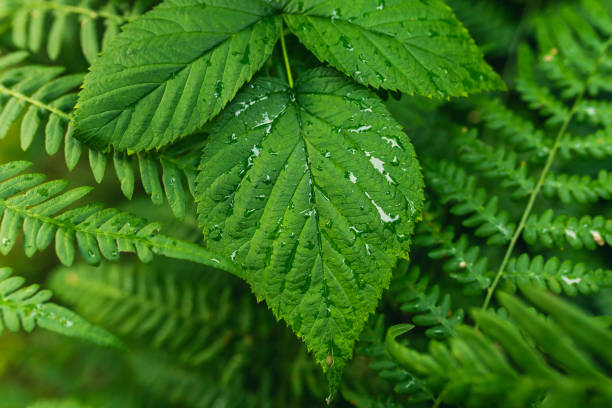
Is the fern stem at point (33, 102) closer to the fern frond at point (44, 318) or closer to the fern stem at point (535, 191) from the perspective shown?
the fern frond at point (44, 318)

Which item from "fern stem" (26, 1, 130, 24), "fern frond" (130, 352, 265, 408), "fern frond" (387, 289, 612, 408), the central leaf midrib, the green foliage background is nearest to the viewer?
"fern frond" (387, 289, 612, 408)

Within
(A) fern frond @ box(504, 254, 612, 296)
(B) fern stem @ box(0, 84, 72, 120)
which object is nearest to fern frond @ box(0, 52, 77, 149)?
(B) fern stem @ box(0, 84, 72, 120)

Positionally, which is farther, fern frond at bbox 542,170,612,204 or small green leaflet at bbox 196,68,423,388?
fern frond at bbox 542,170,612,204

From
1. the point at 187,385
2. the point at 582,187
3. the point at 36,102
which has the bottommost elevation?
the point at 187,385

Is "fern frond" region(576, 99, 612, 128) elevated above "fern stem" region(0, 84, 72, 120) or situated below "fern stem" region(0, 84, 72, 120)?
below

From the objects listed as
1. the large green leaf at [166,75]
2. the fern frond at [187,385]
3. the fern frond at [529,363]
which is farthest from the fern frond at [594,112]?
the fern frond at [187,385]

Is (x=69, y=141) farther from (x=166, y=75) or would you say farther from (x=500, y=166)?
(x=500, y=166)

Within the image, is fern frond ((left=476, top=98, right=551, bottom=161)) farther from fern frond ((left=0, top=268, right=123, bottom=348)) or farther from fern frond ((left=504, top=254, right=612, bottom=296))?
fern frond ((left=0, top=268, right=123, bottom=348))

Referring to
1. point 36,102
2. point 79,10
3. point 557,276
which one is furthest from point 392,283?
point 79,10
